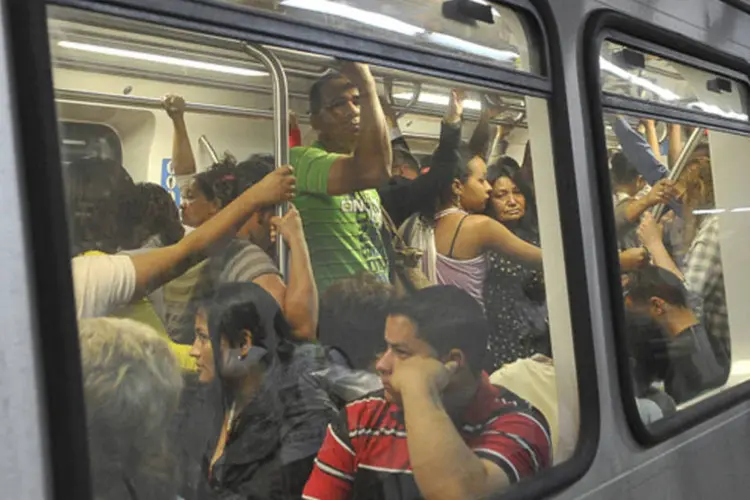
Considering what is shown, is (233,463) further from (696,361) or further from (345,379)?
(696,361)

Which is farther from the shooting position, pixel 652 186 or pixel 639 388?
pixel 652 186

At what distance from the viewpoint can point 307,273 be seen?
5.04ft

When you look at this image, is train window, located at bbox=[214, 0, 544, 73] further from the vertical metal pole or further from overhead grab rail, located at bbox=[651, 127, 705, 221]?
overhead grab rail, located at bbox=[651, 127, 705, 221]

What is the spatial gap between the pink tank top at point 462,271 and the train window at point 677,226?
1.47 feet

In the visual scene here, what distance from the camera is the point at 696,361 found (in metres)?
2.60

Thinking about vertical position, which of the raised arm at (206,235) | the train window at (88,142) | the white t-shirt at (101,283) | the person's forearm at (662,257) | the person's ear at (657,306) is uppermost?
the train window at (88,142)

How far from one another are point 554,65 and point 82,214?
1264mm

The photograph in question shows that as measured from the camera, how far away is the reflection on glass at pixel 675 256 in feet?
7.45

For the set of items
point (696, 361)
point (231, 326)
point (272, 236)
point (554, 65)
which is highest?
point (554, 65)

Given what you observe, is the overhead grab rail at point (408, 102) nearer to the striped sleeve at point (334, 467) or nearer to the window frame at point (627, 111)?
the window frame at point (627, 111)

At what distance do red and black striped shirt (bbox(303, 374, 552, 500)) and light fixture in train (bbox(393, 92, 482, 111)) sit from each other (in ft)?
2.15

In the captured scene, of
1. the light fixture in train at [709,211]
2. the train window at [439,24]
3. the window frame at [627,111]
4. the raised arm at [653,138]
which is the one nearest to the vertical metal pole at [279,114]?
the train window at [439,24]

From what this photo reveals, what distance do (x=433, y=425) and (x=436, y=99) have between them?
2.46 feet

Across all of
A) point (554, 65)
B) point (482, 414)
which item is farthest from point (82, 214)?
point (554, 65)
